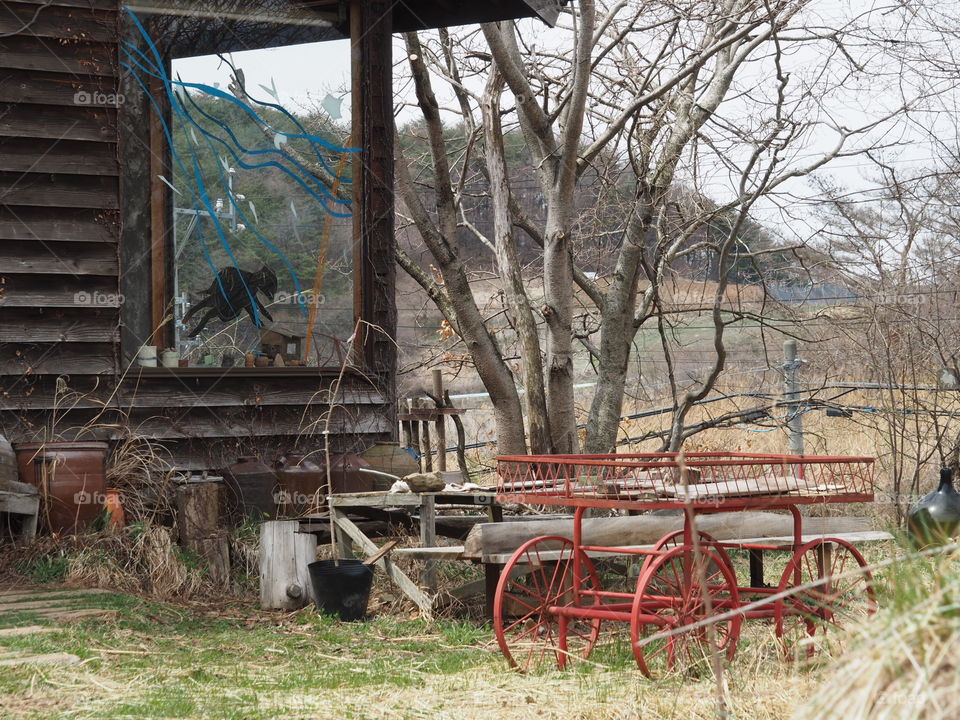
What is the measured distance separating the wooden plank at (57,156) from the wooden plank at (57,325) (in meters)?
0.99

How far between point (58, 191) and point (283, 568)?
10.4ft

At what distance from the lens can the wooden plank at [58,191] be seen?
7.12 metres

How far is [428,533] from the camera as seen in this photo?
20.9 ft

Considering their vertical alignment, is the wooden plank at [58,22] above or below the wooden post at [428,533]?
above

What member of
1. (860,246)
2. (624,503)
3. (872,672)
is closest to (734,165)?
(860,246)

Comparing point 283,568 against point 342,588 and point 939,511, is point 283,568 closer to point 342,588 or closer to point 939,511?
point 342,588

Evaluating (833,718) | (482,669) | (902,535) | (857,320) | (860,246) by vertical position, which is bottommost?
(482,669)

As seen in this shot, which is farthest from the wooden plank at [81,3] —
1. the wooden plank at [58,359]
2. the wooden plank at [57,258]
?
the wooden plank at [58,359]

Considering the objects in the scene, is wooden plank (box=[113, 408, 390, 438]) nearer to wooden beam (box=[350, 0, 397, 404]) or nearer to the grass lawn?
wooden beam (box=[350, 0, 397, 404])

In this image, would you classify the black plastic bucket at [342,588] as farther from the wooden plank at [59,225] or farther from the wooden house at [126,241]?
the wooden plank at [59,225]

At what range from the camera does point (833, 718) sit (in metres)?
1.71

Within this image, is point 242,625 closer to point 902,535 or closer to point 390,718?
point 390,718

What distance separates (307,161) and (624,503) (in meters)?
5.00

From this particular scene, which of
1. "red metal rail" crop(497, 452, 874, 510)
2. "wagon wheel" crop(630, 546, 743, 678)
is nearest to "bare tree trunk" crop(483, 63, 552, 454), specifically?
"red metal rail" crop(497, 452, 874, 510)
